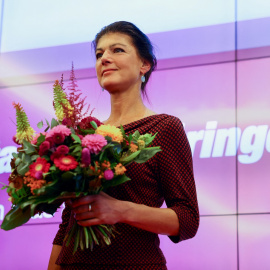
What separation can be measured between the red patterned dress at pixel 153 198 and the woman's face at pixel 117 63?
0.20 metres

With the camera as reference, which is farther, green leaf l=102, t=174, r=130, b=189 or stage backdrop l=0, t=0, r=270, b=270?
stage backdrop l=0, t=0, r=270, b=270

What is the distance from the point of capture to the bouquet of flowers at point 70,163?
1391mm

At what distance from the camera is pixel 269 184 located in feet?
8.37

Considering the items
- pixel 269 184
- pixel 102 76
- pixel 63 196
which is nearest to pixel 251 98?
pixel 269 184

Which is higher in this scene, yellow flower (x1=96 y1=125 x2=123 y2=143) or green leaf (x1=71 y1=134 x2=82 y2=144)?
yellow flower (x1=96 y1=125 x2=123 y2=143)

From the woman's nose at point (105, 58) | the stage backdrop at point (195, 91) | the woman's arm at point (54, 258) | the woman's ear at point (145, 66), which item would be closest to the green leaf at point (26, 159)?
the woman's arm at point (54, 258)

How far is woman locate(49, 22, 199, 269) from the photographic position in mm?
1517

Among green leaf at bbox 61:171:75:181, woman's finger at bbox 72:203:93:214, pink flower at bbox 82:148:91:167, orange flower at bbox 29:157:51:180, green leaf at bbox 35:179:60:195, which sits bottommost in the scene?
woman's finger at bbox 72:203:93:214

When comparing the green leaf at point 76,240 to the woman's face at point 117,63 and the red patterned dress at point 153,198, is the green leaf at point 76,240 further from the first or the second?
the woman's face at point 117,63

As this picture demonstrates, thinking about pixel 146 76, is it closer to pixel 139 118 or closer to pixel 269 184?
pixel 139 118

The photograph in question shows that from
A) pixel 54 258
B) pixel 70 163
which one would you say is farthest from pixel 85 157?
pixel 54 258

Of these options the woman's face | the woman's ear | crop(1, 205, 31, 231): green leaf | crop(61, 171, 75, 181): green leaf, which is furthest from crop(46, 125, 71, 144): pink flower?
the woman's ear

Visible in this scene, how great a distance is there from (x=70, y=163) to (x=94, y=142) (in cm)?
8

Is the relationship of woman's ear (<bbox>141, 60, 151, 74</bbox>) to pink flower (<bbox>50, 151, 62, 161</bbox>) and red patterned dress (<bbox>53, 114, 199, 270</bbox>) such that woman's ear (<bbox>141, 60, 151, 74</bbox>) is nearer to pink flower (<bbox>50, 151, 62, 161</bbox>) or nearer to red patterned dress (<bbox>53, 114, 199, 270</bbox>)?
red patterned dress (<bbox>53, 114, 199, 270</bbox>)
